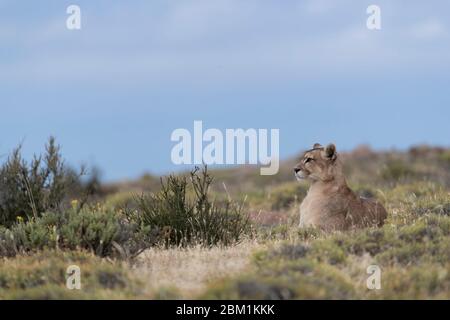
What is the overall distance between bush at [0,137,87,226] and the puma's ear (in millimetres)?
5576

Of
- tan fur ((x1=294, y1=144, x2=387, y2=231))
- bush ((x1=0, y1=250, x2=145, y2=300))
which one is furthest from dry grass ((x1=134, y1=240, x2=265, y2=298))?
tan fur ((x1=294, y1=144, x2=387, y2=231))

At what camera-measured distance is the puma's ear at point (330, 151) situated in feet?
47.0

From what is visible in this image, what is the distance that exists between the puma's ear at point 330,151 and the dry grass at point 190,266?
2.01 m

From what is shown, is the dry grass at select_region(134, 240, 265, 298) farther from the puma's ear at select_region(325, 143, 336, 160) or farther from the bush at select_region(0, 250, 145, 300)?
the puma's ear at select_region(325, 143, 336, 160)

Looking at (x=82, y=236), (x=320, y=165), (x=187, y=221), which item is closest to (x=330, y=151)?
(x=320, y=165)

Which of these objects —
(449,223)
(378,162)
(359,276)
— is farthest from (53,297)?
(378,162)

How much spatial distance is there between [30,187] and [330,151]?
6.44 m

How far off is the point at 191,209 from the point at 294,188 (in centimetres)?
1059

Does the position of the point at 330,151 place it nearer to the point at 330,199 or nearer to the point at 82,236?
the point at 330,199

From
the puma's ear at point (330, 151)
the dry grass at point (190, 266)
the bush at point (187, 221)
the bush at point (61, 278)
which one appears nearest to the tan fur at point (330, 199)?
the puma's ear at point (330, 151)

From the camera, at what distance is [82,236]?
13.1 m

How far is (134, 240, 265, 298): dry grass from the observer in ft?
35.6

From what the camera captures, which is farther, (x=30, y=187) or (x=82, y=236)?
(x=30, y=187)

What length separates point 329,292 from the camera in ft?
32.8
